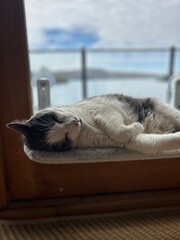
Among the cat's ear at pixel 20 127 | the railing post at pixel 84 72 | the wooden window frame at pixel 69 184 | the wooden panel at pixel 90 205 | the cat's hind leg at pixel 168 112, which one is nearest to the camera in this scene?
the cat's ear at pixel 20 127

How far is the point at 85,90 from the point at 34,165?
49 centimetres

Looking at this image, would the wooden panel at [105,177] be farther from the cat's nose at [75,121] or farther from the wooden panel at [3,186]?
the cat's nose at [75,121]

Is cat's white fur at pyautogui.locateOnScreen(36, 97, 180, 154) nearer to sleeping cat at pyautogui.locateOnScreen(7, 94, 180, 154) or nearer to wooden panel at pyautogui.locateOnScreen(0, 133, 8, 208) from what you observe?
sleeping cat at pyautogui.locateOnScreen(7, 94, 180, 154)

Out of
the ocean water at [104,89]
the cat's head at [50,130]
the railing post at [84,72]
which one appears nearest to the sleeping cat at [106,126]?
the cat's head at [50,130]

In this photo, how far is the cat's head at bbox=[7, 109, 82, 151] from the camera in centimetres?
84

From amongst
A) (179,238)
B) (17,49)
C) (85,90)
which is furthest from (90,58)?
(179,238)

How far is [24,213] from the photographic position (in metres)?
1.25

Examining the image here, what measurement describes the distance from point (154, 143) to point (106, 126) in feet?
0.56

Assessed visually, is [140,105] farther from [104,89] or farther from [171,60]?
[171,60]

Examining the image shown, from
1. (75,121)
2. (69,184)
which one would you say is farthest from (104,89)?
(75,121)

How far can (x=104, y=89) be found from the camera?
1473 millimetres

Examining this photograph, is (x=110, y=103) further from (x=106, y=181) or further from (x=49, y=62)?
(x=49, y=62)

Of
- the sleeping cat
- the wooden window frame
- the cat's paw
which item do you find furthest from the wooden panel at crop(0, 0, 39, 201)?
the cat's paw

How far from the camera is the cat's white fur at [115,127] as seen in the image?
85 centimetres
